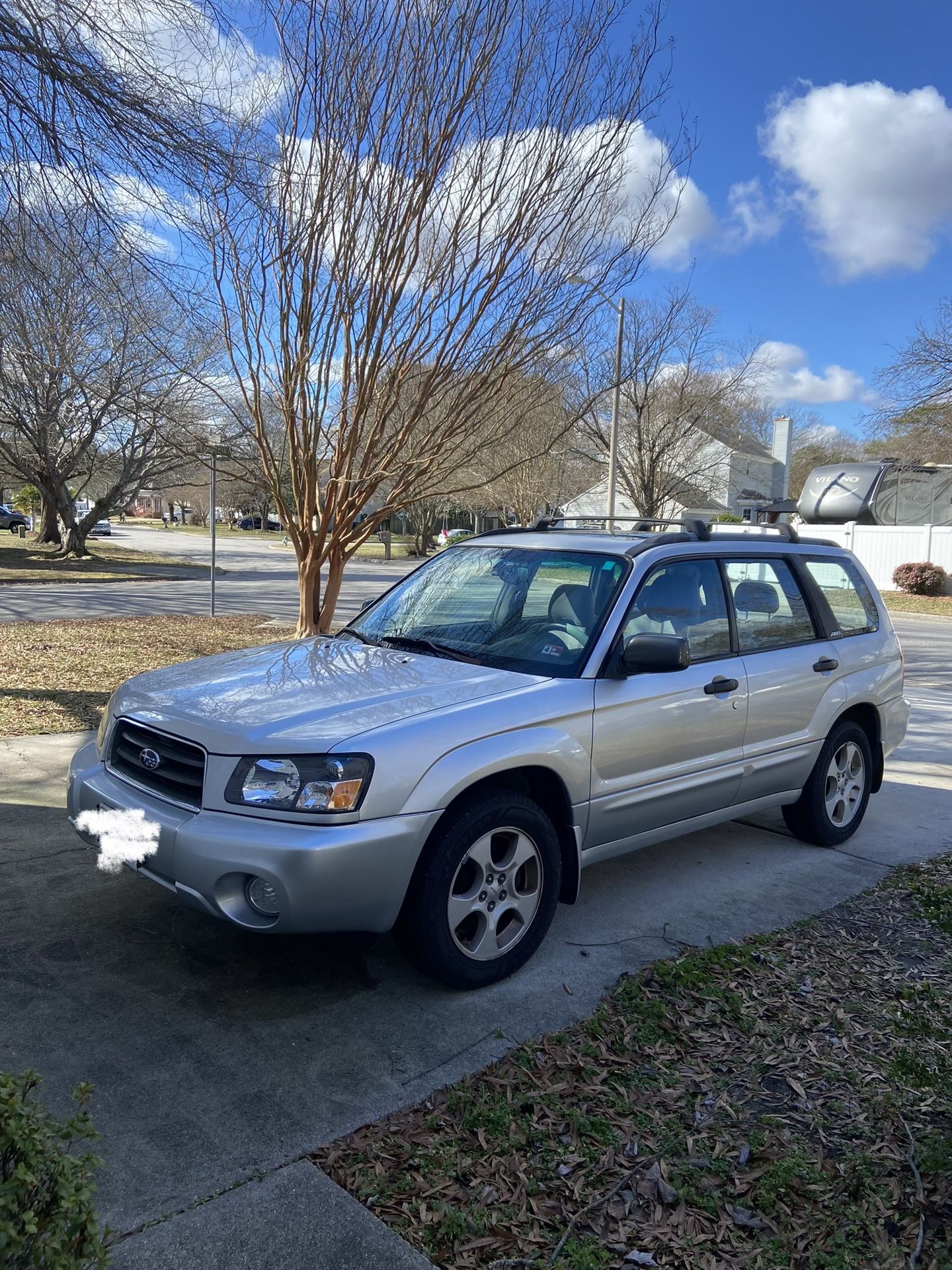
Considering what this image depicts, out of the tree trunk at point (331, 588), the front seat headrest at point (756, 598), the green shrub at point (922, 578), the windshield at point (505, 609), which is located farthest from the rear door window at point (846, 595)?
the green shrub at point (922, 578)

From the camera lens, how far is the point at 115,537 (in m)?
59.6

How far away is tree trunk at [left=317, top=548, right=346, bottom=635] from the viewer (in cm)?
1034

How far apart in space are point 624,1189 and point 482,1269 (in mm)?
485

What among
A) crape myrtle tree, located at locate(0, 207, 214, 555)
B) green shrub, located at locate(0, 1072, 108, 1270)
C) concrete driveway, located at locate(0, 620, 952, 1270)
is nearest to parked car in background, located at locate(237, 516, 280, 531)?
crape myrtle tree, located at locate(0, 207, 214, 555)

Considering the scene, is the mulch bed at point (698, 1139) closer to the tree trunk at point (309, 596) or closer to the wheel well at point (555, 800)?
the wheel well at point (555, 800)

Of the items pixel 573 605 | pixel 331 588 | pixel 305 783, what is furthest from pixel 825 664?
pixel 331 588

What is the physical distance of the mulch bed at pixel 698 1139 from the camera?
→ 95.8 inches

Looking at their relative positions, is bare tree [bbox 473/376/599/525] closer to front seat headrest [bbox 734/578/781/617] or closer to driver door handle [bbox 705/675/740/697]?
front seat headrest [bbox 734/578/781/617]

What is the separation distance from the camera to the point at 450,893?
138 inches

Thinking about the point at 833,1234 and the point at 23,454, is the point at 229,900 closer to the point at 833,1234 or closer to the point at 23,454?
the point at 833,1234

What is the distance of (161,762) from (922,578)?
25.8m

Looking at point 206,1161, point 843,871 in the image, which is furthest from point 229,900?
→ point 843,871

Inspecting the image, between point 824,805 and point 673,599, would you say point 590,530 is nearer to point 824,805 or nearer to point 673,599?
point 673,599

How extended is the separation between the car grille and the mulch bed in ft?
4.42
